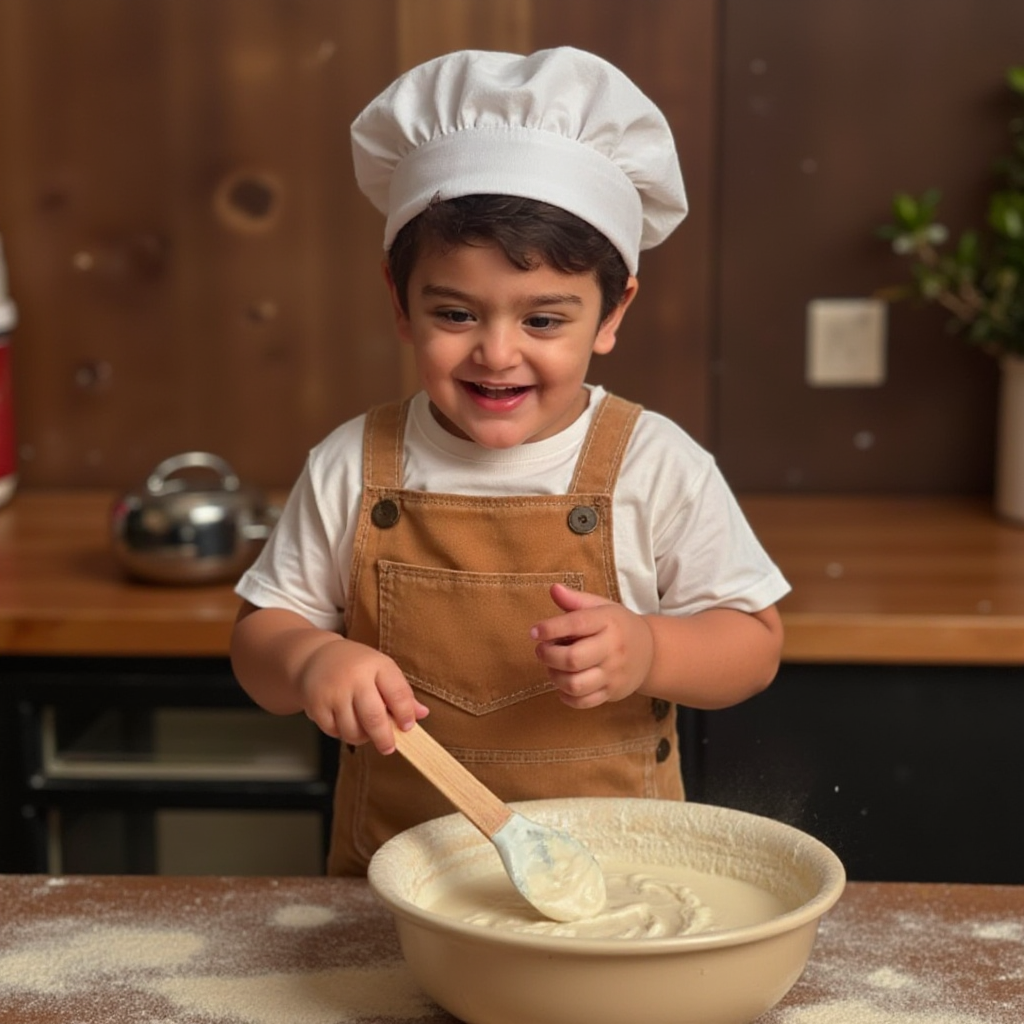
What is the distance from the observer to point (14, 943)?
0.96 meters

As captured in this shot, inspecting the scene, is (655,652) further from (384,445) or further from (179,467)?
(179,467)

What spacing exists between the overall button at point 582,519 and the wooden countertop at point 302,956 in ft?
0.97

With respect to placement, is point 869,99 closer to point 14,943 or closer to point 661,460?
point 661,460

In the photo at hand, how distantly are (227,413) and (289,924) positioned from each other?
1.35m

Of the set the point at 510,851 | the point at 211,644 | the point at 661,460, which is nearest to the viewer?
the point at 510,851

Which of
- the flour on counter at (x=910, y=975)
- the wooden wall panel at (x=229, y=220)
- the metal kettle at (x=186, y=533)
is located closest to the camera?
the flour on counter at (x=910, y=975)

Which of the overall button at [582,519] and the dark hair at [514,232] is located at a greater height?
the dark hair at [514,232]

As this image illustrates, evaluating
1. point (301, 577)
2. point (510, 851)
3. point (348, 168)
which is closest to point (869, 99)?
point (348, 168)

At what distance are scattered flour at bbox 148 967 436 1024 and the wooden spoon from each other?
3.5 inches

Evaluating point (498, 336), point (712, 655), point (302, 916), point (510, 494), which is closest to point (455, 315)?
point (498, 336)

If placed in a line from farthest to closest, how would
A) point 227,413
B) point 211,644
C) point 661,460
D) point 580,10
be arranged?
point 227,413, point 580,10, point 211,644, point 661,460

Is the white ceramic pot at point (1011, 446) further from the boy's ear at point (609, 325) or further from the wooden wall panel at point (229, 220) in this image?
the boy's ear at point (609, 325)

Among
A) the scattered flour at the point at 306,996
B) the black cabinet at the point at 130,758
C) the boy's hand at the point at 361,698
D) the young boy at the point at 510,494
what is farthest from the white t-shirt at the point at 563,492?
the black cabinet at the point at 130,758

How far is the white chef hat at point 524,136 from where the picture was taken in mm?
1024
